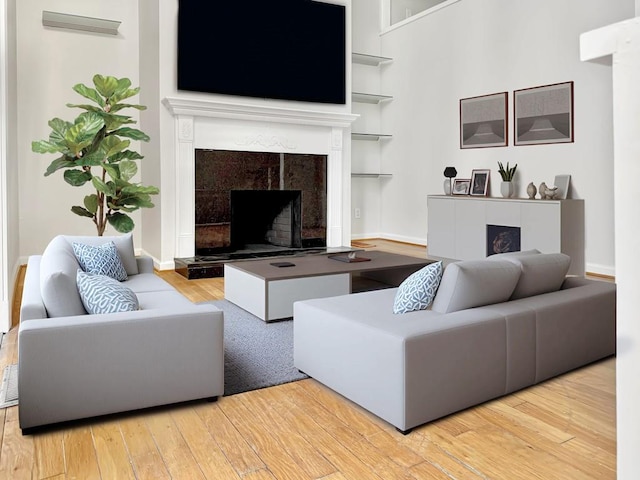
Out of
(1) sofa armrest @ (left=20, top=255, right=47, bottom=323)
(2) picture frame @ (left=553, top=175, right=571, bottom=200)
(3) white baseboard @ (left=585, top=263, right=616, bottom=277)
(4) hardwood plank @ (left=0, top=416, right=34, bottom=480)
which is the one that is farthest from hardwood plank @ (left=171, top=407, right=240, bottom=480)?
(2) picture frame @ (left=553, top=175, right=571, bottom=200)

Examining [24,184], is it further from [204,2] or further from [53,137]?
[204,2]

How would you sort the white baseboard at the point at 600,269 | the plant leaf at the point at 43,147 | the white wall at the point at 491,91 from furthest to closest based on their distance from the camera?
the white wall at the point at 491,91 < the white baseboard at the point at 600,269 < the plant leaf at the point at 43,147

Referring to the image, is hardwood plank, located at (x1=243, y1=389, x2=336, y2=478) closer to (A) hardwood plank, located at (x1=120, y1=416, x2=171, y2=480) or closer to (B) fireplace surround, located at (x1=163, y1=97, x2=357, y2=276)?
(A) hardwood plank, located at (x1=120, y1=416, x2=171, y2=480)

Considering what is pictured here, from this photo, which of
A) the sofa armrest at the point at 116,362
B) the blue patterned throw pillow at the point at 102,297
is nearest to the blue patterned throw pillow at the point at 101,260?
the blue patterned throw pillow at the point at 102,297

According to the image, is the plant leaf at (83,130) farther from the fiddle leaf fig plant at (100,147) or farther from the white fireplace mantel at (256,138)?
the white fireplace mantel at (256,138)

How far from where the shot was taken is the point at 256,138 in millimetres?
6422

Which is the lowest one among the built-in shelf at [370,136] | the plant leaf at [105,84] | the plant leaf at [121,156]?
the plant leaf at [121,156]

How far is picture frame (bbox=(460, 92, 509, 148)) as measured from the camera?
6.48 m

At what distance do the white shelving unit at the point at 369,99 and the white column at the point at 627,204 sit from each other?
280 inches

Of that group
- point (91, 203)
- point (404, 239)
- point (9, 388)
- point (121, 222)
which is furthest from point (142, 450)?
point (404, 239)

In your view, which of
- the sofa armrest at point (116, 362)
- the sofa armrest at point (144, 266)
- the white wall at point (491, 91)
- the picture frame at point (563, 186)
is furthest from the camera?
the picture frame at point (563, 186)

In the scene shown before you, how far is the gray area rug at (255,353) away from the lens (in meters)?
2.75

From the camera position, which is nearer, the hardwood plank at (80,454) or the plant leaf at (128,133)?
the hardwood plank at (80,454)

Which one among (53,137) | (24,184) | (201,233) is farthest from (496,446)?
(24,184)
